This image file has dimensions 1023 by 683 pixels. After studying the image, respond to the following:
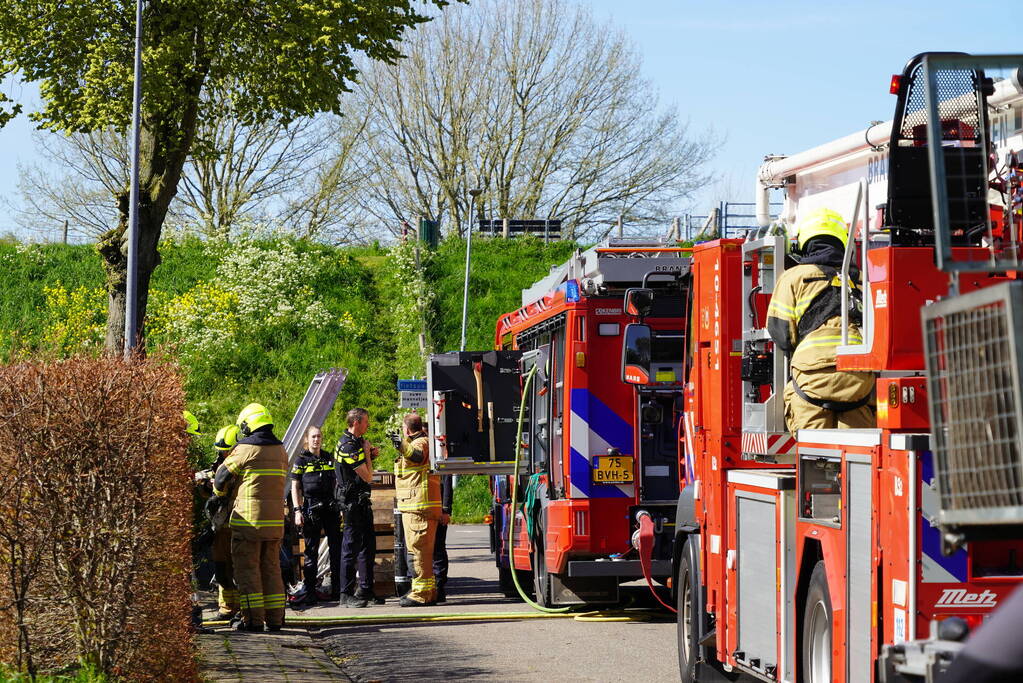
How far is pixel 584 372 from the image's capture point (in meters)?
12.5

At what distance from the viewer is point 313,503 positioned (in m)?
14.4

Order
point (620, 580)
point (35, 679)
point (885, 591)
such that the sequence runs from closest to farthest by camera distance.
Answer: point (885, 591) < point (35, 679) < point (620, 580)

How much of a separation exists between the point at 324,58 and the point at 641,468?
7867 millimetres

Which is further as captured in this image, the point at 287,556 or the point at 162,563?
the point at 287,556

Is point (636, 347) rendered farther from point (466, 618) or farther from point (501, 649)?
point (466, 618)

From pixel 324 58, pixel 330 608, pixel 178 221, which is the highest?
pixel 178 221

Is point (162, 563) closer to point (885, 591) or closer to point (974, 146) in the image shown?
point (885, 591)

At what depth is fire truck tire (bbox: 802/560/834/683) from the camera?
21.5 ft

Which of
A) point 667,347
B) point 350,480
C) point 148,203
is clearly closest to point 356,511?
point 350,480

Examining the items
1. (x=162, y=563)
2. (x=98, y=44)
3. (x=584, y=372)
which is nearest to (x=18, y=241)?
(x=98, y=44)

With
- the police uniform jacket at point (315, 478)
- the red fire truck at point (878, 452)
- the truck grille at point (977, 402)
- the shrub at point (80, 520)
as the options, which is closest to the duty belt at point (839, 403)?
the red fire truck at point (878, 452)

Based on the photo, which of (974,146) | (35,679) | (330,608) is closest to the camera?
(974,146)

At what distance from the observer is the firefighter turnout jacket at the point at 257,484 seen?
11.8 metres

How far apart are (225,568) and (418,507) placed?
229 centimetres
